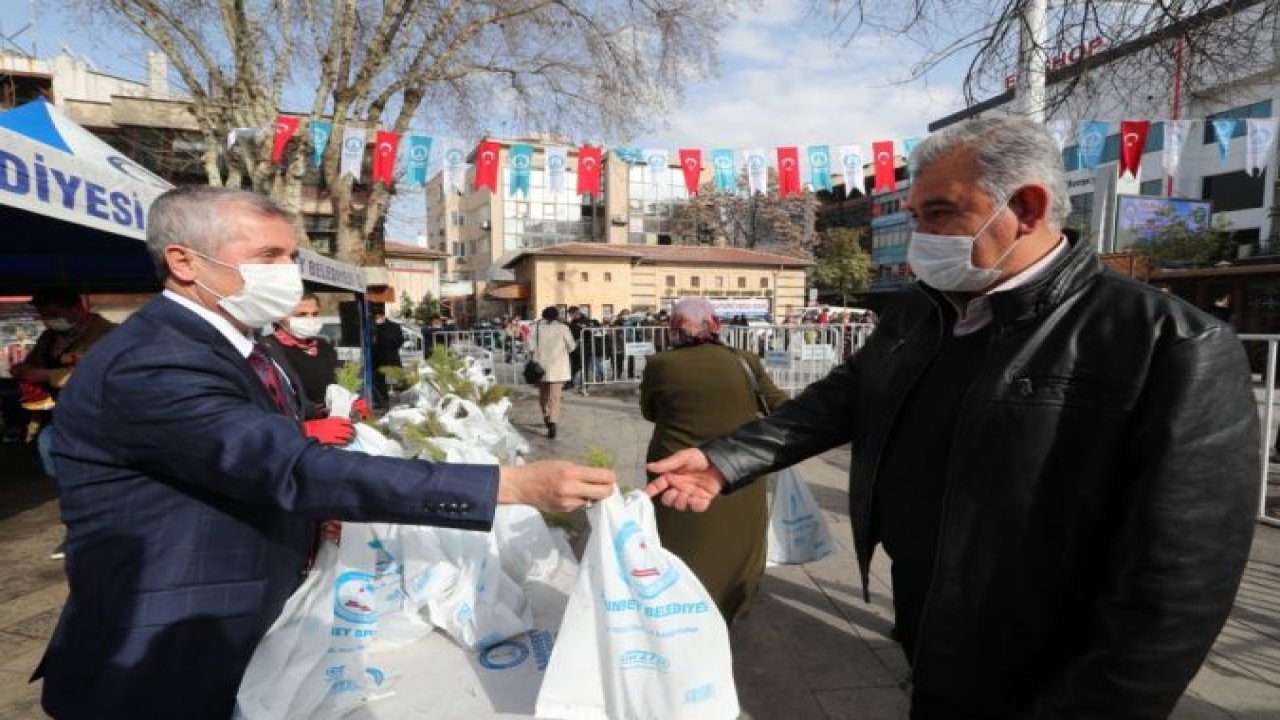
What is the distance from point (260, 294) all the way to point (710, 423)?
7.00 ft

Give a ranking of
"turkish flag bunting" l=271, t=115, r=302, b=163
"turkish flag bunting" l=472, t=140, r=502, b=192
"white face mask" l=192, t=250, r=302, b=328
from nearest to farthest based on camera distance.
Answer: "white face mask" l=192, t=250, r=302, b=328 < "turkish flag bunting" l=271, t=115, r=302, b=163 < "turkish flag bunting" l=472, t=140, r=502, b=192

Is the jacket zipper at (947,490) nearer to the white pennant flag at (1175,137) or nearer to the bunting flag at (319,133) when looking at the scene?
the white pennant flag at (1175,137)

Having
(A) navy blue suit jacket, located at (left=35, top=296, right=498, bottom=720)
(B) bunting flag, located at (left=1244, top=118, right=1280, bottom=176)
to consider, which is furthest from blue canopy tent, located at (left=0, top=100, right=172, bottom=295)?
(B) bunting flag, located at (left=1244, top=118, right=1280, bottom=176)

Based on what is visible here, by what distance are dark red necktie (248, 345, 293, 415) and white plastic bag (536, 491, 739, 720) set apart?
33.6 inches

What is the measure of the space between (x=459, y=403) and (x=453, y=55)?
11.4 m

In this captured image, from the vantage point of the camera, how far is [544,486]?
1512mm

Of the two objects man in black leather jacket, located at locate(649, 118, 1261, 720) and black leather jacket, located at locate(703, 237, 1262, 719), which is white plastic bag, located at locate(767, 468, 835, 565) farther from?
black leather jacket, located at locate(703, 237, 1262, 719)

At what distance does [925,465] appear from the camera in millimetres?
1492

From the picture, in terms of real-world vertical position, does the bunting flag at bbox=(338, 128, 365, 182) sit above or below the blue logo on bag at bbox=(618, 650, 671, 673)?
above

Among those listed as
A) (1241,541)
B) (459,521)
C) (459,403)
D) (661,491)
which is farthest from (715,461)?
(459,403)

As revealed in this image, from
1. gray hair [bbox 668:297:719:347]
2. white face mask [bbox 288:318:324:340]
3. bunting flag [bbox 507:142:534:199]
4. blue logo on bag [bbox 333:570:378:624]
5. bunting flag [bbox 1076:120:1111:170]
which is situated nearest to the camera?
blue logo on bag [bbox 333:570:378:624]

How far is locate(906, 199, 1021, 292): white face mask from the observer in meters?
1.44

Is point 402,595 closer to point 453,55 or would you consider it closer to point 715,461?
point 715,461

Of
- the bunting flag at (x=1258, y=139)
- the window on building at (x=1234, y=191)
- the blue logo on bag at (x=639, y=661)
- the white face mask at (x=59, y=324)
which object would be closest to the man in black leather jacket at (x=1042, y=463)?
A: the blue logo on bag at (x=639, y=661)
